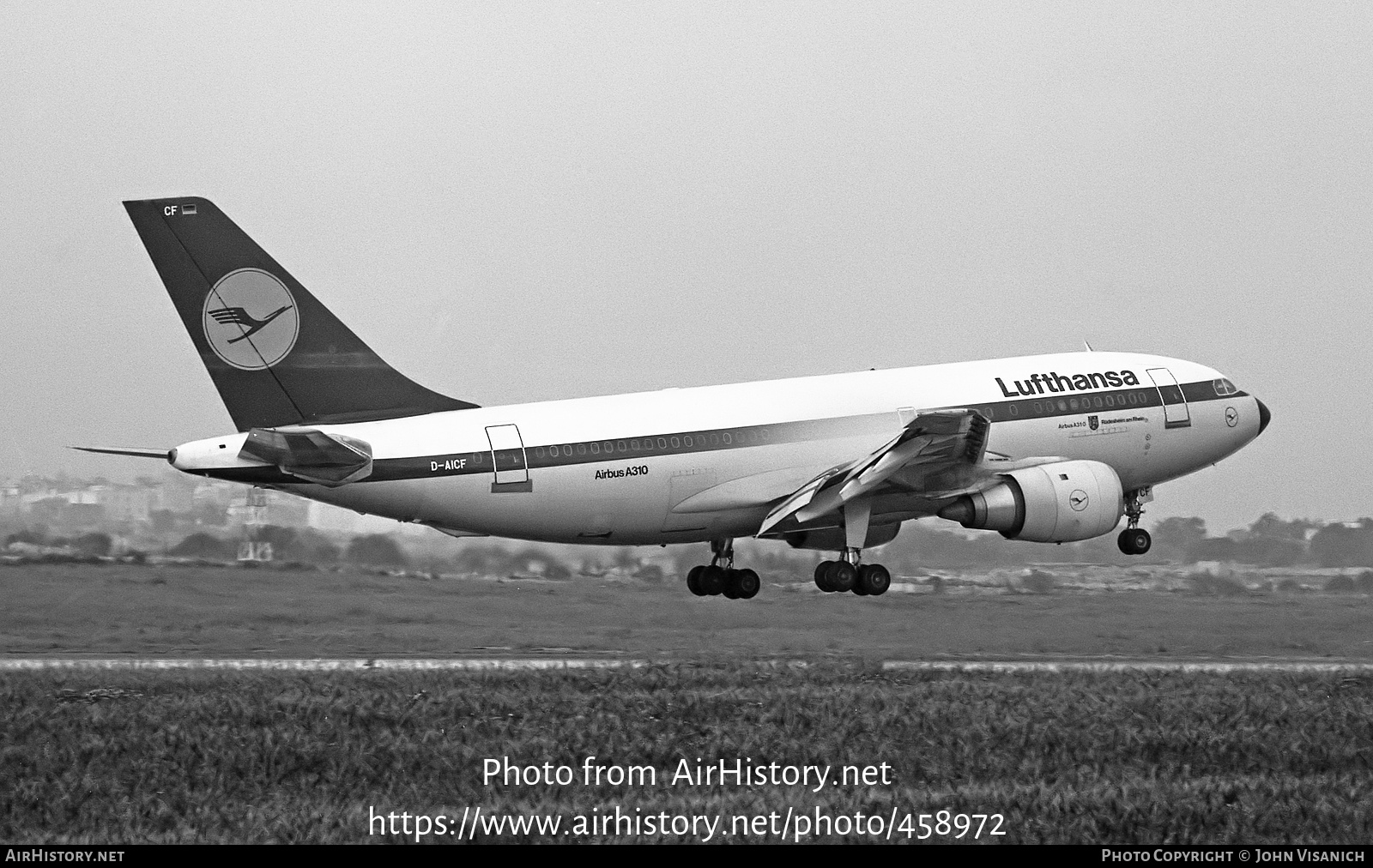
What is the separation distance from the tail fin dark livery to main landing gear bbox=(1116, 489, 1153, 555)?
16677 millimetres

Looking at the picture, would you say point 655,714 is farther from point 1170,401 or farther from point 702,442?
point 1170,401

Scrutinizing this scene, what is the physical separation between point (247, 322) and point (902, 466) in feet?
40.4

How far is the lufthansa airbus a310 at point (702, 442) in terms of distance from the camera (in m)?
30.1

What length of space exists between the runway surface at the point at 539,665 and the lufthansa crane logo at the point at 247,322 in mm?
5133

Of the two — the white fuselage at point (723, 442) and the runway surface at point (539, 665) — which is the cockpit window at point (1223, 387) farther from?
the runway surface at point (539, 665)

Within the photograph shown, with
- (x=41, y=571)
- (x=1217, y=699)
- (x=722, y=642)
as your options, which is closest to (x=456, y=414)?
(x=722, y=642)

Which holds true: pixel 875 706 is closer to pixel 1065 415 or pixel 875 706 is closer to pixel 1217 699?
pixel 1217 699

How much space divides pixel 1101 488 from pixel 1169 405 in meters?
4.12

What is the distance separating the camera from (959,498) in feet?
114

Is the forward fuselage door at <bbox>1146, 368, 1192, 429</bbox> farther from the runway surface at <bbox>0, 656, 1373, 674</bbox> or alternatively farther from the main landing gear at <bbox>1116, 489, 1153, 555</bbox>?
the runway surface at <bbox>0, 656, 1373, 674</bbox>

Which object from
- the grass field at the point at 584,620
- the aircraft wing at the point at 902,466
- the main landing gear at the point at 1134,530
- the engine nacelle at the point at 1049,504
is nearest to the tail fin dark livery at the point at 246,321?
the grass field at the point at 584,620

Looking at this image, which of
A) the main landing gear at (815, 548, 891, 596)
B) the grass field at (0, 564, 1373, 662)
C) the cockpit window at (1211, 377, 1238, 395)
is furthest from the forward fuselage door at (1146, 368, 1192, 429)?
the main landing gear at (815, 548, 891, 596)

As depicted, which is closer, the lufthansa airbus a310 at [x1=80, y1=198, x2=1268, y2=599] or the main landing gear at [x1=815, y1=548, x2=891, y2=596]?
the lufthansa airbus a310 at [x1=80, y1=198, x2=1268, y2=599]

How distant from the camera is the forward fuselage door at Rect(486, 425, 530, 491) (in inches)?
1222
